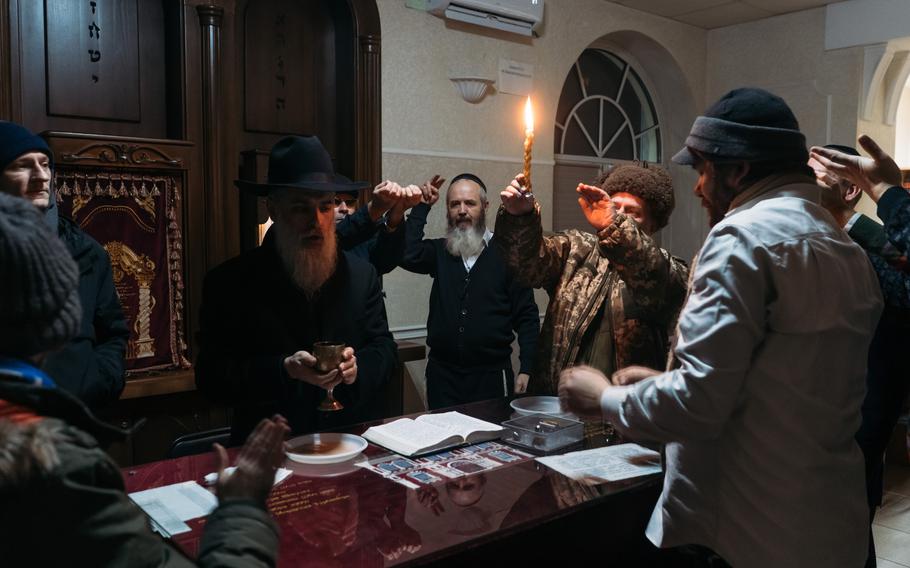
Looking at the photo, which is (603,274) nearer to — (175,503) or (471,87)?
(175,503)

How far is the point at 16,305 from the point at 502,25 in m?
4.51

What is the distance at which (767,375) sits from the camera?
4.72 feet

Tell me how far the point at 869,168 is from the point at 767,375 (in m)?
1.03

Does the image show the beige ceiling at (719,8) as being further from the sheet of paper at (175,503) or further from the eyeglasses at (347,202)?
the sheet of paper at (175,503)

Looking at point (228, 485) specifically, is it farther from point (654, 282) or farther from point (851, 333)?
point (654, 282)

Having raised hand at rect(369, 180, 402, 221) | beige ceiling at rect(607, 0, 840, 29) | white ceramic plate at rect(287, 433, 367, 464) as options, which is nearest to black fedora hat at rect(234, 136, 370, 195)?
raised hand at rect(369, 180, 402, 221)

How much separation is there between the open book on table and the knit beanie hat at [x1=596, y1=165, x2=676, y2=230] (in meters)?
1.03

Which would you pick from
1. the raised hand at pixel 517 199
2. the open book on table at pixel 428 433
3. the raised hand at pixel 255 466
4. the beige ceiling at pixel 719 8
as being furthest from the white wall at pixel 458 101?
the raised hand at pixel 255 466

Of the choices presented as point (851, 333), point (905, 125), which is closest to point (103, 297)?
point (851, 333)

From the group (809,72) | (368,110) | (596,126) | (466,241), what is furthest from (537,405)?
(809,72)

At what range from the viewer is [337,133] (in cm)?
444

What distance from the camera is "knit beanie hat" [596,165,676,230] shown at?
8.57 ft

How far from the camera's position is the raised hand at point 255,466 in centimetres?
102

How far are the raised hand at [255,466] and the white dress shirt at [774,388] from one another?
0.77 m
